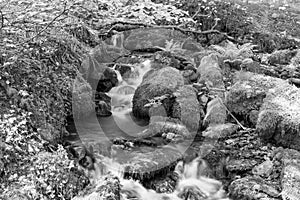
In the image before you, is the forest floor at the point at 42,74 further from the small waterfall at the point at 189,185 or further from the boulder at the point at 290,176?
the boulder at the point at 290,176

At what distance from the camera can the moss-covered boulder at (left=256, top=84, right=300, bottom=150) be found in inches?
258

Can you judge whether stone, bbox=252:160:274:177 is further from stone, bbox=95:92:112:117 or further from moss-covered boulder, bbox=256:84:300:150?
stone, bbox=95:92:112:117

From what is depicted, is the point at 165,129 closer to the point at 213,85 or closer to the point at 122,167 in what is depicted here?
the point at 122,167

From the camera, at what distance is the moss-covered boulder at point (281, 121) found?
6559 millimetres

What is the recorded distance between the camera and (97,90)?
865 cm

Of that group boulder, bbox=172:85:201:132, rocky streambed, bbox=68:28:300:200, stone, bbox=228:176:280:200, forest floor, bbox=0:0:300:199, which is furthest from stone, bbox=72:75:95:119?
stone, bbox=228:176:280:200

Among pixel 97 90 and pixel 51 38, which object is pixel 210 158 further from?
pixel 51 38

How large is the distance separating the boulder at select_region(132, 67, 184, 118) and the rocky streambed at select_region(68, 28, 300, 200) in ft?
0.09

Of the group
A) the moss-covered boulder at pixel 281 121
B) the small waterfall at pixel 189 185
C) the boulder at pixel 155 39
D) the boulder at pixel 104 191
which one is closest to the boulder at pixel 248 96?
the moss-covered boulder at pixel 281 121

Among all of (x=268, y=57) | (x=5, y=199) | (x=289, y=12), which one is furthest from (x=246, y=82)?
(x=289, y=12)

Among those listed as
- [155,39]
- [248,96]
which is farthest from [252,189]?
[155,39]

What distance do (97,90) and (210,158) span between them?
3.69m

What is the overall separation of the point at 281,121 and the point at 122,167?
341 cm

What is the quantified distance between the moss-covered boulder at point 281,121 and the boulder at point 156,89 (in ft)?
7.27
